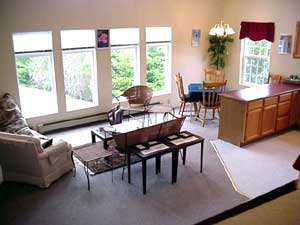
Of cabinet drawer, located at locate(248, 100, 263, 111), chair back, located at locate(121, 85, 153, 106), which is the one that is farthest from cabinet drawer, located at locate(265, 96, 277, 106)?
chair back, located at locate(121, 85, 153, 106)

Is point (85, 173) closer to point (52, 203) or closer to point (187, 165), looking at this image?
point (52, 203)

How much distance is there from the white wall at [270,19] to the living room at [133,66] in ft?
0.07

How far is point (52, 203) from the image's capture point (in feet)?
14.6

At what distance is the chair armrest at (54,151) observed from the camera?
4684mm

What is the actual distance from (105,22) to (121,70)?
43.5 inches

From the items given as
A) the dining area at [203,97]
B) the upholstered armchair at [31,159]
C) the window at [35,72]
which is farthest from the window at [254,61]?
the upholstered armchair at [31,159]

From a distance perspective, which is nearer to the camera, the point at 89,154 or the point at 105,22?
→ the point at 89,154

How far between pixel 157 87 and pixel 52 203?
4537 mm

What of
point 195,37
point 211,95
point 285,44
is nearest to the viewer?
point 211,95

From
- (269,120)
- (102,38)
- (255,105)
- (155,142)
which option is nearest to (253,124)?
(255,105)

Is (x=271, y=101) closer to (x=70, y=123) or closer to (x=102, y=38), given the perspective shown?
(x=102, y=38)

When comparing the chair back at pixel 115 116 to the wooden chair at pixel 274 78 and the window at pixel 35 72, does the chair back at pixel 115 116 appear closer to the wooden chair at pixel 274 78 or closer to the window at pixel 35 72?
the window at pixel 35 72

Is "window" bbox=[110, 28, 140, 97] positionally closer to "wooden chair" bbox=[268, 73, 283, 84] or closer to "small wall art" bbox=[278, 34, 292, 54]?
"wooden chair" bbox=[268, 73, 283, 84]

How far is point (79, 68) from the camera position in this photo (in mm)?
7133
